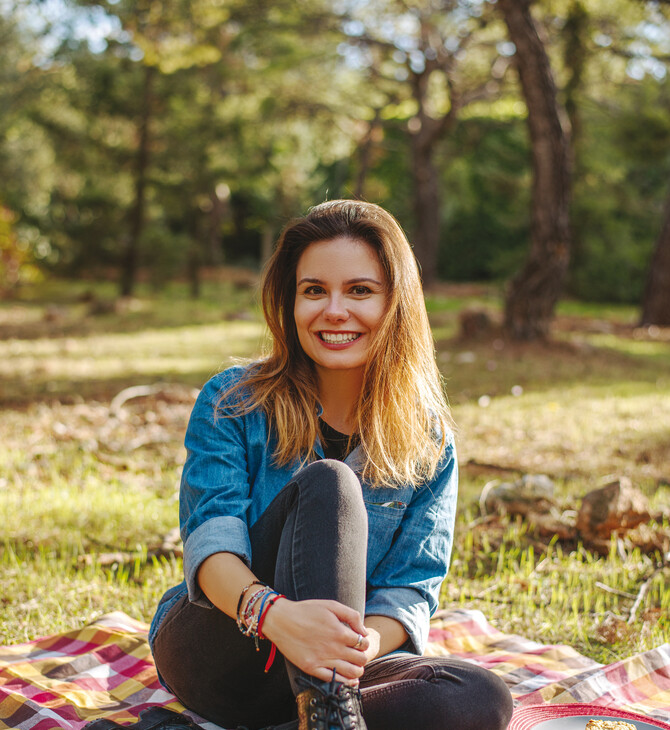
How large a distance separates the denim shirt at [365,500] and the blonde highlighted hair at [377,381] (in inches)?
1.6

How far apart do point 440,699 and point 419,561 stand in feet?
1.38

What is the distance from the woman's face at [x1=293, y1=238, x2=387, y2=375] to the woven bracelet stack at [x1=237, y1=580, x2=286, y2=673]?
656 millimetres

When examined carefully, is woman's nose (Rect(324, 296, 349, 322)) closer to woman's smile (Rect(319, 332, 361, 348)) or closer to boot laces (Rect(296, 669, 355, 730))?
woman's smile (Rect(319, 332, 361, 348))

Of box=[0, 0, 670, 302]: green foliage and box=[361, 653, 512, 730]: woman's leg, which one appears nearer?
box=[361, 653, 512, 730]: woman's leg

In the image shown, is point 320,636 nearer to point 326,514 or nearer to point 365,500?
point 326,514

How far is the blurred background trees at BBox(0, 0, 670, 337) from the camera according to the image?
34.2 feet

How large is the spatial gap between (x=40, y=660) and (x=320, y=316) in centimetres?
135

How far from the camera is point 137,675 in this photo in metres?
2.34

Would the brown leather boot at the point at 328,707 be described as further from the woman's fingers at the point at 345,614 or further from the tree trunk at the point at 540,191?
the tree trunk at the point at 540,191

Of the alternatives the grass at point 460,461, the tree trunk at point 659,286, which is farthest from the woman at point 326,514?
the tree trunk at point 659,286

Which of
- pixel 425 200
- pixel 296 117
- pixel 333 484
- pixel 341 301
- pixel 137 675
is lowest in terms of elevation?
pixel 137 675

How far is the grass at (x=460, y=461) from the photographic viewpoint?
9.41 ft

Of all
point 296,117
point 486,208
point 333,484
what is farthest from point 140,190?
point 333,484

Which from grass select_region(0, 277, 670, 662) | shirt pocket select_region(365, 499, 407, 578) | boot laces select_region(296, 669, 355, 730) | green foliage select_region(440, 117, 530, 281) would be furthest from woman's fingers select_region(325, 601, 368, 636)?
green foliage select_region(440, 117, 530, 281)
